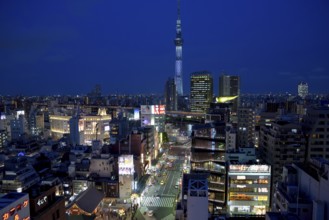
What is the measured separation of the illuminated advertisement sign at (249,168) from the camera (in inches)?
566

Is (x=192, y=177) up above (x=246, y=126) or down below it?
below

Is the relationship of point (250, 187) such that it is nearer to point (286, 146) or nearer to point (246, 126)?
point (286, 146)

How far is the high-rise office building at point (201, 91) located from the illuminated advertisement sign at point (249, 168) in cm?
4387

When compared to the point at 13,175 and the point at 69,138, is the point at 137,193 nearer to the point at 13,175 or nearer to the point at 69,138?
the point at 13,175

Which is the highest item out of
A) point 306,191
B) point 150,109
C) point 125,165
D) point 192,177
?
point 150,109

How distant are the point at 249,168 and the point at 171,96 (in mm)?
52921

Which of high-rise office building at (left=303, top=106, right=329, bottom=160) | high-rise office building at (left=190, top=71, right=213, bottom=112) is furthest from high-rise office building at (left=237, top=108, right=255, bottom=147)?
high-rise office building at (left=190, top=71, right=213, bottom=112)

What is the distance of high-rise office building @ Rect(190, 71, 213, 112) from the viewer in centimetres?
5894

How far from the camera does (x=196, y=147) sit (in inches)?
695

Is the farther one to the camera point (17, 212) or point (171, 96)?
point (171, 96)

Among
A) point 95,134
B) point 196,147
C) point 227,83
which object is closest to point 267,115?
point 196,147

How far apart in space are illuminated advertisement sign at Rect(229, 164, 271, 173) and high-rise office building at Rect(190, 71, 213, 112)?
4387 centimetres

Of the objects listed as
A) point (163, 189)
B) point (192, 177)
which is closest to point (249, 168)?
point (192, 177)

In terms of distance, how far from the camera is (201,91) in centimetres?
5934
